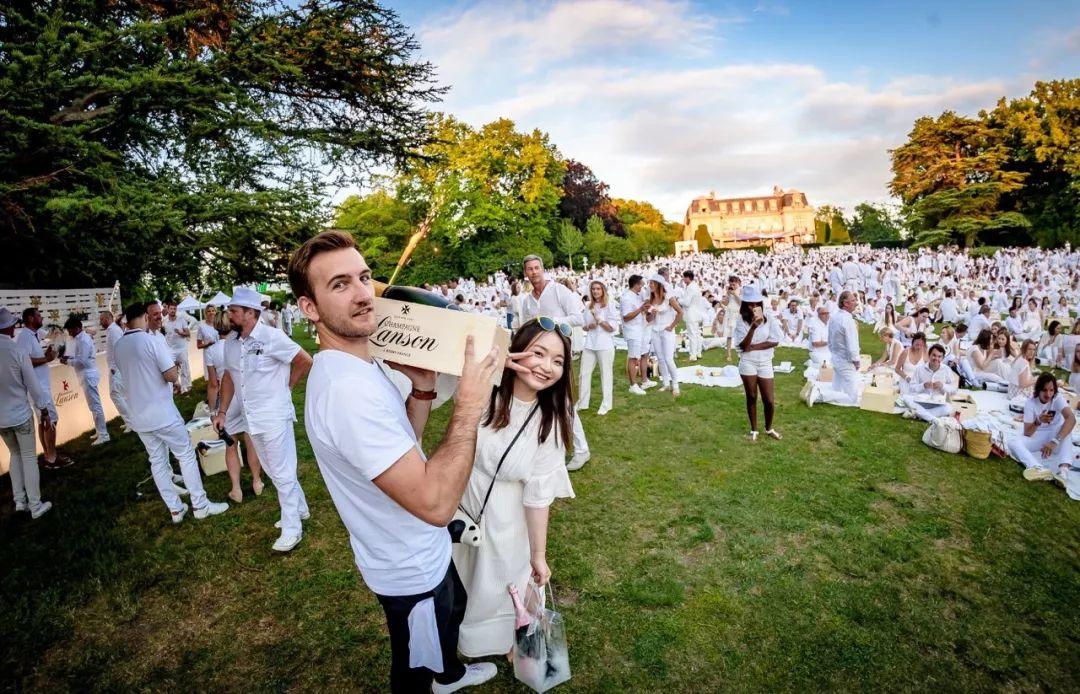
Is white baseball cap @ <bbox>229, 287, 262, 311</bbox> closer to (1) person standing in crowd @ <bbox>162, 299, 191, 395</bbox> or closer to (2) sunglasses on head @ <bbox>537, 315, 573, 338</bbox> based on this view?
(2) sunglasses on head @ <bbox>537, 315, 573, 338</bbox>

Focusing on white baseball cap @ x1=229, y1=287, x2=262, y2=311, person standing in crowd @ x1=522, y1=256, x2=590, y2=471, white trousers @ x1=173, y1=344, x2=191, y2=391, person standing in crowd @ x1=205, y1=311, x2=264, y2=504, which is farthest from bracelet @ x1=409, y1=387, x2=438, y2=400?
white trousers @ x1=173, y1=344, x2=191, y2=391

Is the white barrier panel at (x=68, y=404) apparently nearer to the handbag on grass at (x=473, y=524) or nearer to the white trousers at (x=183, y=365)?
the white trousers at (x=183, y=365)

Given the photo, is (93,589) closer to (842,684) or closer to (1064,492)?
(842,684)

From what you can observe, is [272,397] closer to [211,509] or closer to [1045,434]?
[211,509]

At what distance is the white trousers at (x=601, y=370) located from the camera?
812 cm

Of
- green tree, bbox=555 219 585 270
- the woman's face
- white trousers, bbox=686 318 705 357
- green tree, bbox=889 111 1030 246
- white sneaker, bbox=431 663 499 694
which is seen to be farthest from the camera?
green tree, bbox=555 219 585 270

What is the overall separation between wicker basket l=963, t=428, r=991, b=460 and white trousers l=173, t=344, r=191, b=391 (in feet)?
51.6

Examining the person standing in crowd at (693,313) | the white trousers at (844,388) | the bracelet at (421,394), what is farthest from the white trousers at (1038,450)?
the bracelet at (421,394)

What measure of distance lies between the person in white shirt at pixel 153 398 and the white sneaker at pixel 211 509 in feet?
0.67

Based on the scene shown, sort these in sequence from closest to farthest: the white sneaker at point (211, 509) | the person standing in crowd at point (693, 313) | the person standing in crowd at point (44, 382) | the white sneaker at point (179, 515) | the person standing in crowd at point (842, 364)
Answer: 1. the white sneaker at point (179, 515)
2. the white sneaker at point (211, 509)
3. the person standing in crowd at point (44, 382)
4. the person standing in crowd at point (842, 364)
5. the person standing in crowd at point (693, 313)

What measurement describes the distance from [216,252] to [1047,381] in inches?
407

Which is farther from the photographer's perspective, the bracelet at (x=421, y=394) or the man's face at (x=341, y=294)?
the bracelet at (x=421, y=394)

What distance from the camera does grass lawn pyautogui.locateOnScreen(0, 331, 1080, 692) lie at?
10.7 feet

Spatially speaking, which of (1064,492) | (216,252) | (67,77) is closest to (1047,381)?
(1064,492)
